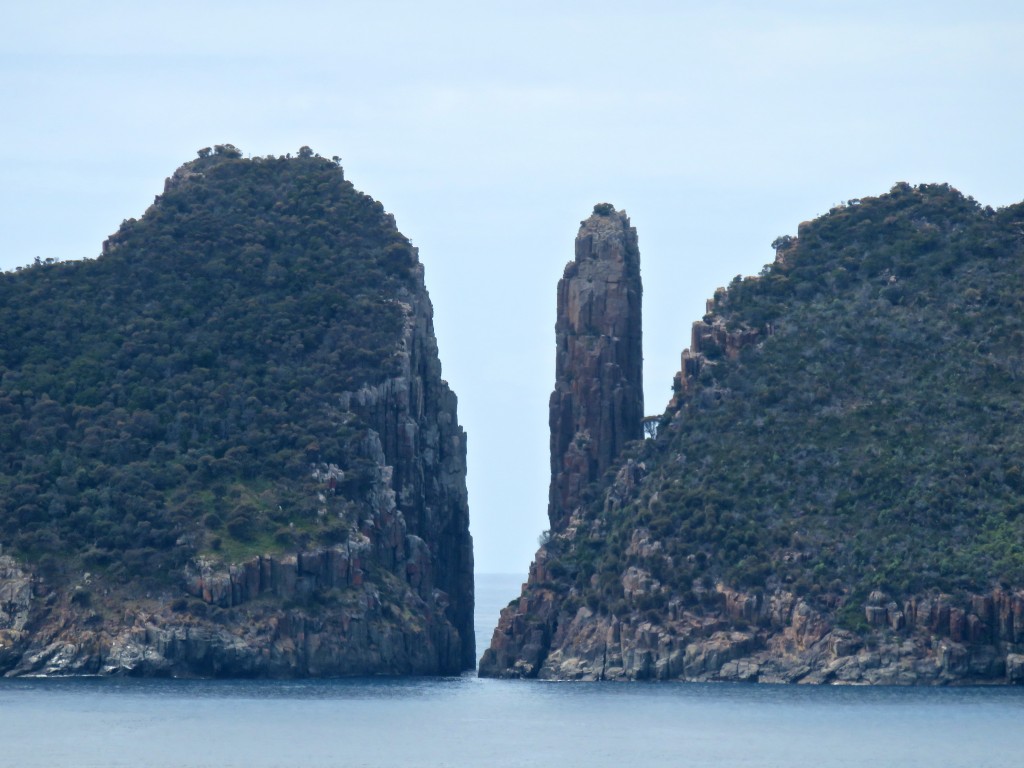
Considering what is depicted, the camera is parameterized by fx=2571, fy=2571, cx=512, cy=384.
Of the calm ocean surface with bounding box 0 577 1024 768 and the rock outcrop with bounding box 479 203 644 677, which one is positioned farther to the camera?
the rock outcrop with bounding box 479 203 644 677

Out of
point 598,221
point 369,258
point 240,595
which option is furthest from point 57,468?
point 598,221

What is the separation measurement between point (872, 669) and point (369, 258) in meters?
59.1

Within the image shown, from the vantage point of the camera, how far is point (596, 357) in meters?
190

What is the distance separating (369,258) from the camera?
19738 centimetres

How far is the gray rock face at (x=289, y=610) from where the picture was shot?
162m

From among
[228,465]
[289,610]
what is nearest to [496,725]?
[289,610]

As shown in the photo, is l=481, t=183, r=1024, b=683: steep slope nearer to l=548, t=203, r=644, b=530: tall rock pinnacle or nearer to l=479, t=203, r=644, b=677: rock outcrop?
l=479, t=203, r=644, b=677: rock outcrop

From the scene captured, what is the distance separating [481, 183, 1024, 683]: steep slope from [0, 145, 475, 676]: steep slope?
12294 millimetres

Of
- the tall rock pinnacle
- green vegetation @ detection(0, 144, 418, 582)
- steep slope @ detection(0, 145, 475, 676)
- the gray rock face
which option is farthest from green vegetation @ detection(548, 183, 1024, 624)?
green vegetation @ detection(0, 144, 418, 582)

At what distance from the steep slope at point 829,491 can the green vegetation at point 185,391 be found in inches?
744

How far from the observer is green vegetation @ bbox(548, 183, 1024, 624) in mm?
162750

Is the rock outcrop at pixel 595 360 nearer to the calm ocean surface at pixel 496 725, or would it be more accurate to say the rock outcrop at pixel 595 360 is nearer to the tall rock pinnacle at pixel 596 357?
the tall rock pinnacle at pixel 596 357

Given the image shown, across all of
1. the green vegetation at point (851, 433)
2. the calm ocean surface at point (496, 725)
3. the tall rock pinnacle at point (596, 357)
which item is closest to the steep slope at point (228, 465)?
the calm ocean surface at point (496, 725)

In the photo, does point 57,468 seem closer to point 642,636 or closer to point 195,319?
point 195,319
